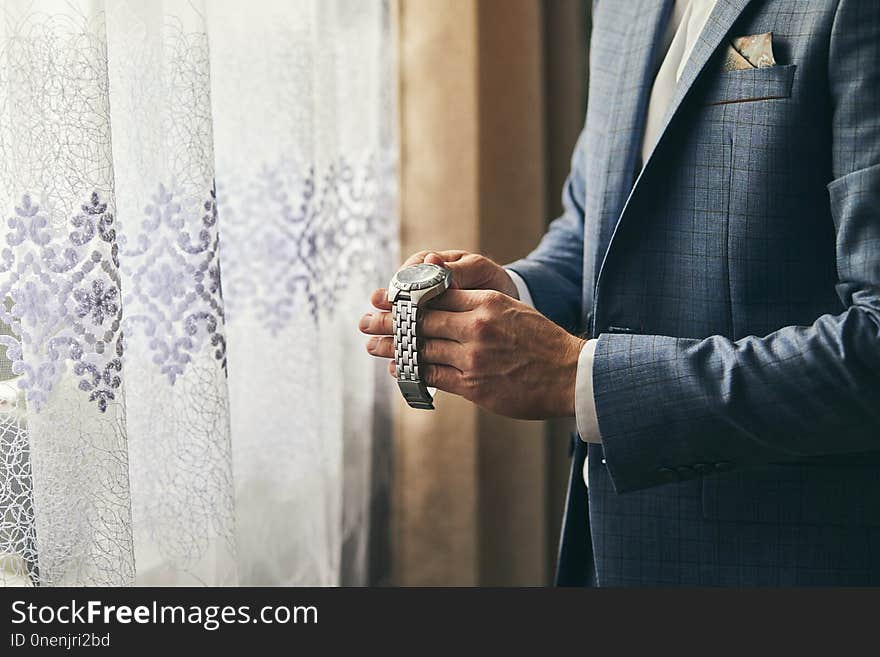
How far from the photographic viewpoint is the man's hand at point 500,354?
82 centimetres

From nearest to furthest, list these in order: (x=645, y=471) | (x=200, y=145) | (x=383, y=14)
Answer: (x=645, y=471), (x=200, y=145), (x=383, y=14)

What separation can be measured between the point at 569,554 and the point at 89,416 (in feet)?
1.85

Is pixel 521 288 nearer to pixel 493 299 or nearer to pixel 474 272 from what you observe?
pixel 474 272

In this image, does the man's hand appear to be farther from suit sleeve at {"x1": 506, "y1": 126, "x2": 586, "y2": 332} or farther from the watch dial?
suit sleeve at {"x1": 506, "y1": 126, "x2": 586, "y2": 332}

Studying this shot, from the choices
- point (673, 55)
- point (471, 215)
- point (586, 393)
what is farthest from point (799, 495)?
point (471, 215)

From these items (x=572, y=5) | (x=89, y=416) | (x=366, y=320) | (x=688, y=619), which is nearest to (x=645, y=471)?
(x=688, y=619)

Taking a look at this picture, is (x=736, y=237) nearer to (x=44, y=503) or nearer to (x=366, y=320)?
(x=366, y=320)

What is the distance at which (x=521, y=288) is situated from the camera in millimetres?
1047

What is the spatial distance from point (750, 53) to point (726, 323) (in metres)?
0.26

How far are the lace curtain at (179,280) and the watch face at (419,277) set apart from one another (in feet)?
0.87

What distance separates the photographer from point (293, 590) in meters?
0.99

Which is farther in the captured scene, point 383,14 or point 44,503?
point 383,14

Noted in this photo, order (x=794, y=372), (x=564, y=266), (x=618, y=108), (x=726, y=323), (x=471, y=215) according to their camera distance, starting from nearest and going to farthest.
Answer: (x=794, y=372), (x=726, y=323), (x=618, y=108), (x=564, y=266), (x=471, y=215)

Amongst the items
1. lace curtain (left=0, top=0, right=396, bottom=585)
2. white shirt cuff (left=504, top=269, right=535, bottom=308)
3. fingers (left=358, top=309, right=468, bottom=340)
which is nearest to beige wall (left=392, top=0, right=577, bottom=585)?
lace curtain (left=0, top=0, right=396, bottom=585)
